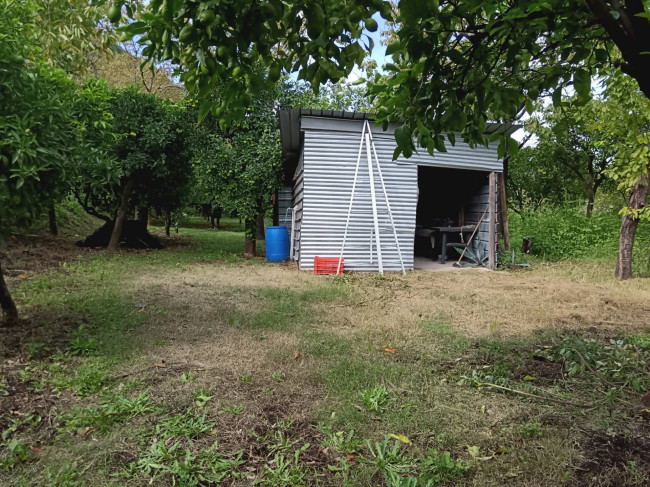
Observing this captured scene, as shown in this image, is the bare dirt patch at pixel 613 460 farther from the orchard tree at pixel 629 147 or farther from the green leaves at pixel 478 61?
the orchard tree at pixel 629 147

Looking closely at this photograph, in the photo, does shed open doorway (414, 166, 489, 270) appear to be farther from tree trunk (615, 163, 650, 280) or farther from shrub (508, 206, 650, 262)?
tree trunk (615, 163, 650, 280)

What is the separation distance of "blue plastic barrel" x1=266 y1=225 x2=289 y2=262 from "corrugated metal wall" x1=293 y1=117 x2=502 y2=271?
1.76 metres

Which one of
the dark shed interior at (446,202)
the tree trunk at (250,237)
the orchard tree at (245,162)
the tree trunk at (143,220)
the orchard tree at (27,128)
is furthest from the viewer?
the tree trunk at (143,220)

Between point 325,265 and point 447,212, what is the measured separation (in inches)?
267

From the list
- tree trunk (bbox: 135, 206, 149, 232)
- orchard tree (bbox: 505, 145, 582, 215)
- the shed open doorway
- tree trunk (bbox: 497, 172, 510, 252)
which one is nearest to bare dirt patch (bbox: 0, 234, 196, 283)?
tree trunk (bbox: 135, 206, 149, 232)

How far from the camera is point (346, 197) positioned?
933cm

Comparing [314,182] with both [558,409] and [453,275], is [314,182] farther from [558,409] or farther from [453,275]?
[558,409]

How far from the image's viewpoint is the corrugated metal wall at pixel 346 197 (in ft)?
29.9

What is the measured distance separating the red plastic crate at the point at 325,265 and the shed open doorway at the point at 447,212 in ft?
9.20

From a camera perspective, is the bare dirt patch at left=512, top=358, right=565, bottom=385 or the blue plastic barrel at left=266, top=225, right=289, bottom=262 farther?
the blue plastic barrel at left=266, top=225, right=289, bottom=262

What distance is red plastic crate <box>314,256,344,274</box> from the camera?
905 centimetres

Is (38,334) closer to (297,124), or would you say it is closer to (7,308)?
(7,308)

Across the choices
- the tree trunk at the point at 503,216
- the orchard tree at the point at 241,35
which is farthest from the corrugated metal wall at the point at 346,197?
the orchard tree at the point at 241,35

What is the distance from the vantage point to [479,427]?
2516 millimetres
